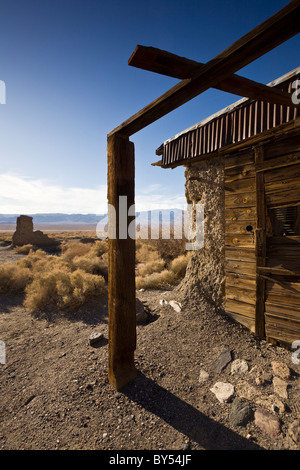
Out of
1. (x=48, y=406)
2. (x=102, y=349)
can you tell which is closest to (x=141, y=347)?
(x=102, y=349)

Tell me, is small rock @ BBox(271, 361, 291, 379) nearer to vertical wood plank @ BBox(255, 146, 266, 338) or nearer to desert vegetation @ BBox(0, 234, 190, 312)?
vertical wood plank @ BBox(255, 146, 266, 338)

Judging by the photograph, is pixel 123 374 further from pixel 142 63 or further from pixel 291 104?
pixel 291 104

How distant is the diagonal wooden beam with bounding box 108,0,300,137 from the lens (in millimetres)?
1231

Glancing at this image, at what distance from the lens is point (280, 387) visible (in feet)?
8.38

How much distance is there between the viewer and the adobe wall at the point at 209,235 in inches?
159

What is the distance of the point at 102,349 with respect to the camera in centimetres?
354

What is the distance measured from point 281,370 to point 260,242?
1.67m

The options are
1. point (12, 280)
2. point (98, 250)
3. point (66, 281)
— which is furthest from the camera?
point (98, 250)

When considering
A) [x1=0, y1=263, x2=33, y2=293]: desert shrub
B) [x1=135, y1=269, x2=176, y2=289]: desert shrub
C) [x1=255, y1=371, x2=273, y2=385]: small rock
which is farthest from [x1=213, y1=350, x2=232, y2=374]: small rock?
[x1=0, y1=263, x2=33, y2=293]: desert shrub

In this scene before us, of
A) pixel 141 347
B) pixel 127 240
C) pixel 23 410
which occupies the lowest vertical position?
pixel 23 410

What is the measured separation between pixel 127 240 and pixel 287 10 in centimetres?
214

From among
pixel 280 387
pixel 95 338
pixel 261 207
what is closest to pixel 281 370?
pixel 280 387

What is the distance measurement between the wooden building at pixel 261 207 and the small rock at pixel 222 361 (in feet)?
2.16

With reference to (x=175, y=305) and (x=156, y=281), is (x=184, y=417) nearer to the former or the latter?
(x=175, y=305)
